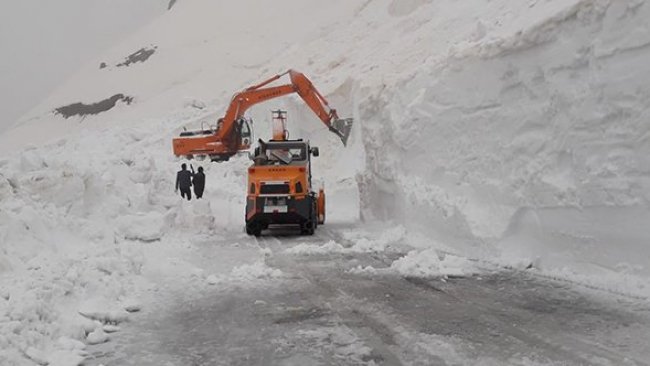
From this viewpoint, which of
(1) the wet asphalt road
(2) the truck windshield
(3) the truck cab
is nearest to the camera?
(1) the wet asphalt road

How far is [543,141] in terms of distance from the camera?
9.83 metres

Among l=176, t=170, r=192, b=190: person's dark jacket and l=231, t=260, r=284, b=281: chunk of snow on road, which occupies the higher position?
l=176, t=170, r=192, b=190: person's dark jacket

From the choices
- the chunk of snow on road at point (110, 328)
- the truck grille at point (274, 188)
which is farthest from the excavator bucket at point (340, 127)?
the chunk of snow on road at point (110, 328)

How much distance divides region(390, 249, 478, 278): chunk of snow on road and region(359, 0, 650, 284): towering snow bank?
95 cm

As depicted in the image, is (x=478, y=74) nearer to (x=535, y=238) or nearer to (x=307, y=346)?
(x=535, y=238)

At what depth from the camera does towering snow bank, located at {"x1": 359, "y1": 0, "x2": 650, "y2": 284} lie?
8266 millimetres

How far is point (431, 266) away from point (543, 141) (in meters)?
2.68

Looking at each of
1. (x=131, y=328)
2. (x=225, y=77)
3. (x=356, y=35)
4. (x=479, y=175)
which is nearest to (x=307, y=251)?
(x=479, y=175)

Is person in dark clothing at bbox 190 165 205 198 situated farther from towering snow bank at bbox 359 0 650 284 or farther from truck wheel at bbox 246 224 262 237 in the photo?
towering snow bank at bbox 359 0 650 284

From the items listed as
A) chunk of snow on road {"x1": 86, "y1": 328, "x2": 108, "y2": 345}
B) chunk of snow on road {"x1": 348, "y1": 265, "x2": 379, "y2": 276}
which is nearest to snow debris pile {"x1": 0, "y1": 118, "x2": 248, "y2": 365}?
→ chunk of snow on road {"x1": 86, "y1": 328, "x2": 108, "y2": 345}

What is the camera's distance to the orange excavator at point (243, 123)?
62.4 feet

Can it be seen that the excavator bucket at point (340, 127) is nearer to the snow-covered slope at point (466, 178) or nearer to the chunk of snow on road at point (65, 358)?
the snow-covered slope at point (466, 178)

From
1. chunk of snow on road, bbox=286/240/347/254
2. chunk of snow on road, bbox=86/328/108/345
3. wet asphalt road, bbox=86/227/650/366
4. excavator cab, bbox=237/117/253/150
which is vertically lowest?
chunk of snow on road, bbox=286/240/347/254

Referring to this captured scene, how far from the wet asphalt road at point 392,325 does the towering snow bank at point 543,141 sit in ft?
3.42
